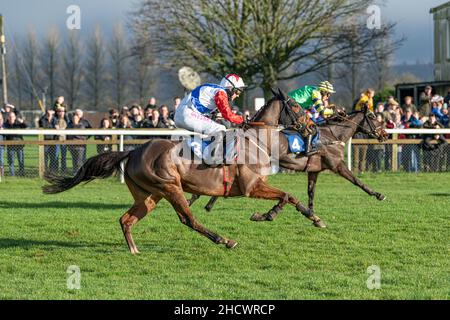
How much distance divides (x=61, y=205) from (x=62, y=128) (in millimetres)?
4323

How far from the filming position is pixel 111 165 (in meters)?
8.32

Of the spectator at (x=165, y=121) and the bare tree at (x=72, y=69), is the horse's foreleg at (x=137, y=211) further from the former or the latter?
the bare tree at (x=72, y=69)

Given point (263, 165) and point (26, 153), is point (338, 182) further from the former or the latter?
point (263, 165)

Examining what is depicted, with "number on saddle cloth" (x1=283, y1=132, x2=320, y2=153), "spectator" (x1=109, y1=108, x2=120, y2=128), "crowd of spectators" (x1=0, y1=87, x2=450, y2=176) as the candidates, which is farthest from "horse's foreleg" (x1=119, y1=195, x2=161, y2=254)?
"spectator" (x1=109, y1=108, x2=120, y2=128)

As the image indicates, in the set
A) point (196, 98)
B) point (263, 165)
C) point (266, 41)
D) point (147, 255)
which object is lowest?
point (147, 255)

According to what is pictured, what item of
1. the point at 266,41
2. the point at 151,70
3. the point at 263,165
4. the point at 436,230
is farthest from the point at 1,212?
the point at 151,70

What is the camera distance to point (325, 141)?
1118cm

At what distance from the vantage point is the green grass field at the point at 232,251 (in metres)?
6.35

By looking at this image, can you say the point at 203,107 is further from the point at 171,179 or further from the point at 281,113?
the point at 281,113

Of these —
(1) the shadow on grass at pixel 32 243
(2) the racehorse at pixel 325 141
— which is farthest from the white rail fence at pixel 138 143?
(1) the shadow on grass at pixel 32 243

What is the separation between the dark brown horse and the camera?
8047 millimetres

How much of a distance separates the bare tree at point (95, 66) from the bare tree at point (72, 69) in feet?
1.84
